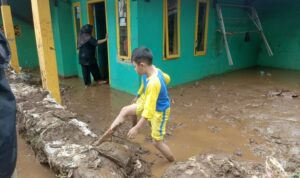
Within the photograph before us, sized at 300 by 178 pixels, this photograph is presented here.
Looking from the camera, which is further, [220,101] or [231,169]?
[220,101]

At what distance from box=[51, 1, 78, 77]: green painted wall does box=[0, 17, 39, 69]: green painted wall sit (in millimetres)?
2237

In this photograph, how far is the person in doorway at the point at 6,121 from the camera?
1.35m

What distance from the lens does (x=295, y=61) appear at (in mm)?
8805

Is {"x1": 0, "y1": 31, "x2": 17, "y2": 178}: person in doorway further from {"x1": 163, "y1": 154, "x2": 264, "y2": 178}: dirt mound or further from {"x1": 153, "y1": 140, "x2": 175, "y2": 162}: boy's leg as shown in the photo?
{"x1": 153, "y1": 140, "x2": 175, "y2": 162}: boy's leg

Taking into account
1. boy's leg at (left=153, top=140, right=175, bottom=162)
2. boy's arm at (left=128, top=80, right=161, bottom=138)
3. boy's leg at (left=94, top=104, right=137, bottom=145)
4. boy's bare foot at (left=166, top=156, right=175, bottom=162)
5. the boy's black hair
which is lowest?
boy's bare foot at (left=166, top=156, right=175, bottom=162)

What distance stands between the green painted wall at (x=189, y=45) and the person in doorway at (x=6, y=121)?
4454 millimetres

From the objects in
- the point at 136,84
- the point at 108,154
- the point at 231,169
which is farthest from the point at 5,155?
the point at 136,84

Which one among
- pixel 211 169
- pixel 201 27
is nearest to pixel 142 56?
pixel 211 169

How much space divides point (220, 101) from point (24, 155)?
13.3 ft

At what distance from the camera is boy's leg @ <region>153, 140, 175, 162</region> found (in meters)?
3.10

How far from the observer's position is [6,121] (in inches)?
54.2

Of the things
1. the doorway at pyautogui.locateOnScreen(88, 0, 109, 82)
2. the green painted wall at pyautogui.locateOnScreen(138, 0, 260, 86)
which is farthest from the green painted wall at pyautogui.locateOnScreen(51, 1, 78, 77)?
the green painted wall at pyautogui.locateOnScreen(138, 0, 260, 86)

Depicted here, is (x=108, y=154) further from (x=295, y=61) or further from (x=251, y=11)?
(x=295, y=61)

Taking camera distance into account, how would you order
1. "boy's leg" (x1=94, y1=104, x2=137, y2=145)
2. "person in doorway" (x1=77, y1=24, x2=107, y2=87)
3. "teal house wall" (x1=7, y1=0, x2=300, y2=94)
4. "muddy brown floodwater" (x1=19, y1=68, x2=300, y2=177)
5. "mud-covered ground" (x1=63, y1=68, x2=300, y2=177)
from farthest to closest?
"person in doorway" (x1=77, y1=24, x2=107, y2=87), "teal house wall" (x1=7, y1=0, x2=300, y2=94), "muddy brown floodwater" (x1=19, y1=68, x2=300, y2=177), "mud-covered ground" (x1=63, y1=68, x2=300, y2=177), "boy's leg" (x1=94, y1=104, x2=137, y2=145)
